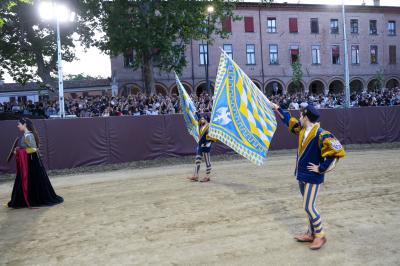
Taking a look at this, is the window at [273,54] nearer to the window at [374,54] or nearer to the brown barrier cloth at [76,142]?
the window at [374,54]

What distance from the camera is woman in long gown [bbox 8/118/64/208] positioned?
28.0 feet

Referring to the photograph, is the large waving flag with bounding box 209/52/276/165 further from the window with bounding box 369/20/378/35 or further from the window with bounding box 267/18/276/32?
the window with bounding box 369/20/378/35

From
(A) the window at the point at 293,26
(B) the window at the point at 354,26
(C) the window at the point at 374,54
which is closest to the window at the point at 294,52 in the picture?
(A) the window at the point at 293,26

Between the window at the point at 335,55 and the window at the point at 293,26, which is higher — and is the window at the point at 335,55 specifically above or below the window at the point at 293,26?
below

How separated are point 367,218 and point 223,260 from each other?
10.1 feet

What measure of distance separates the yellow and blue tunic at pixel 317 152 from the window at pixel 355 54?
4153 centimetres

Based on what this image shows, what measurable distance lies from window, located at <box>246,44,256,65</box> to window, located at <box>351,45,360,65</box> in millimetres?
12054

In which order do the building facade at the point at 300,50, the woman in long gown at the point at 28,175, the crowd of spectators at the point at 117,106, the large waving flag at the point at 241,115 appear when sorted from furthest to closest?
1. the building facade at the point at 300,50
2. the crowd of spectators at the point at 117,106
3. the woman in long gown at the point at 28,175
4. the large waving flag at the point at 241,115

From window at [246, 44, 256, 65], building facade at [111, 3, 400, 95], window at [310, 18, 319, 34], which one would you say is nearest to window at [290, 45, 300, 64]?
building facade at [111, 3, 400, 95]

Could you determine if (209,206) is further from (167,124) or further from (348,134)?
(348,134)

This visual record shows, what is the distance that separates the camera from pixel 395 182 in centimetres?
966

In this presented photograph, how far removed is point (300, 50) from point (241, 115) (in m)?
36.8

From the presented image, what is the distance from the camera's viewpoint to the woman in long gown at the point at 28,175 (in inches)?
336

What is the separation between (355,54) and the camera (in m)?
43.1
